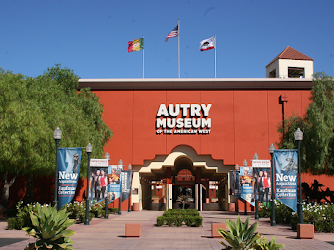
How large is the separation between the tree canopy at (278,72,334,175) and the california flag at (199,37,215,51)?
1203 cm

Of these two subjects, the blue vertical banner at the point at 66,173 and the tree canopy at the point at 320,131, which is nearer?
the blue vertical banner at the point at 66,173

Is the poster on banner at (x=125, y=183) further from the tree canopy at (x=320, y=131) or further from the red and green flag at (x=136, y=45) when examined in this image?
the red and green flag at (x=136, y=45)

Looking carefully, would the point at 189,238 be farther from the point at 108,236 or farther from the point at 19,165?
the point at 19,165

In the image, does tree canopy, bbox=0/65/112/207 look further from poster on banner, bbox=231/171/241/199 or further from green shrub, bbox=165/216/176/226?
poster on banner, bbox=231/171/241/199

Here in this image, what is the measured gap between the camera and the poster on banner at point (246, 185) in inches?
1091

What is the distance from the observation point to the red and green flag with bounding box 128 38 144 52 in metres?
41.8

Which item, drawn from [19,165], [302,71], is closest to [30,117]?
[19,165]

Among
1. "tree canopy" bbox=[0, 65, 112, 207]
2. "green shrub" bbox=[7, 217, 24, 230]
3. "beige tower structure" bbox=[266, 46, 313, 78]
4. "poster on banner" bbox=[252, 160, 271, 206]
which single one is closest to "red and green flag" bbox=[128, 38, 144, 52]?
"tree canopy" bbox=[0, 65, 112, 207]

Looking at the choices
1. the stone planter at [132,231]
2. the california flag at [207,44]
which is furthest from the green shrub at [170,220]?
the california flag at [207,44]

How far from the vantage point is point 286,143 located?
3506 centimetres

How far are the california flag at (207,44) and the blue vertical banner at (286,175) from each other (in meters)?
24.7

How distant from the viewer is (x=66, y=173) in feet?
60.8

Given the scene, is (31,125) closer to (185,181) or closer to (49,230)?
(49,230)

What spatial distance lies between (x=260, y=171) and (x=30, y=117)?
48.0 ft
